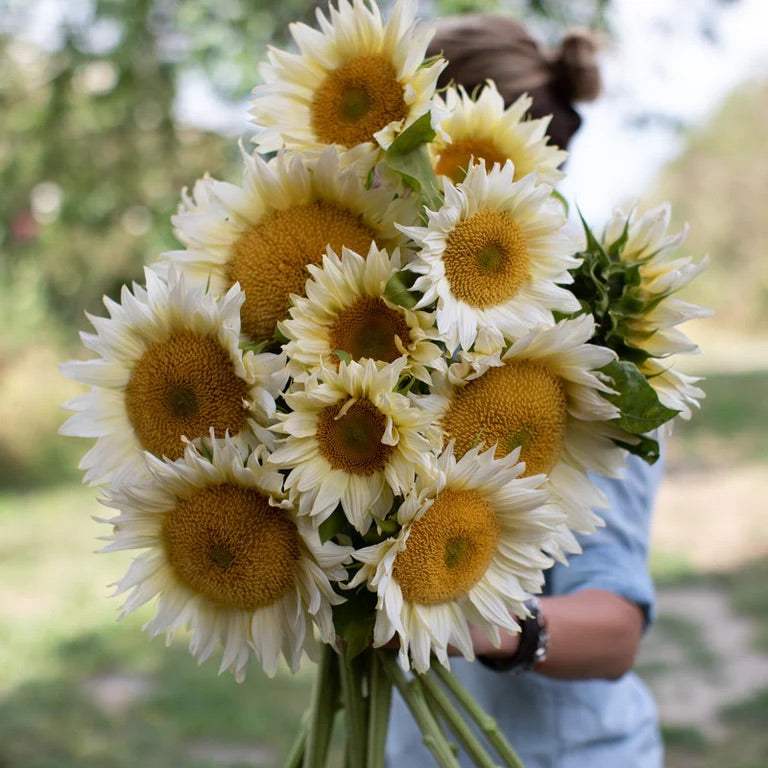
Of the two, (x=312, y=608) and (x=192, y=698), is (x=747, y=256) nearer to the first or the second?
(x=192, y=698)

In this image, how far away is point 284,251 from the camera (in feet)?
3.09

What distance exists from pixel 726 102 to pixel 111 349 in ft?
65.6

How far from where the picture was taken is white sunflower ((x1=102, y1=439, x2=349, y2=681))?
896mm

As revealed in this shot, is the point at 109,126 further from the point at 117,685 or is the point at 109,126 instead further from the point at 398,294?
the point at 398,294

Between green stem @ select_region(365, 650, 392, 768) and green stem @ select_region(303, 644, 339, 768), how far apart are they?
Answer: 0.19ft

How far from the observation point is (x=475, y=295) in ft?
2.99

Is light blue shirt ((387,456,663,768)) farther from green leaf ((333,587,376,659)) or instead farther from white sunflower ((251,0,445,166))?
white sunflower ((251,0,445,166))

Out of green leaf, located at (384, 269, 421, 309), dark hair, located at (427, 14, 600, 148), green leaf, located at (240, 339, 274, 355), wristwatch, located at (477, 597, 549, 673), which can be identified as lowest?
wristwatch, located at (477, 597, 549, 673)

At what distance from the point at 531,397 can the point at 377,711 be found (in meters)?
0.44

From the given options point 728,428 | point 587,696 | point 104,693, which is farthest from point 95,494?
point 728,428

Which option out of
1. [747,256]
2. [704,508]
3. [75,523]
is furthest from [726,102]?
[75,523]

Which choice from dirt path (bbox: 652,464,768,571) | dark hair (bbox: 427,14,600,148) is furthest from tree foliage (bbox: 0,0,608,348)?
dark hair (bbox: 427,14,600,148)

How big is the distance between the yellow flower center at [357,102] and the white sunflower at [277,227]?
0.05m

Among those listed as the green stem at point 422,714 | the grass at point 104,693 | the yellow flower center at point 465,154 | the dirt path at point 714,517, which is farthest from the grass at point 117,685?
the yellow flower center at point 465,154
